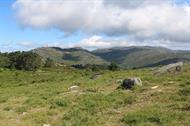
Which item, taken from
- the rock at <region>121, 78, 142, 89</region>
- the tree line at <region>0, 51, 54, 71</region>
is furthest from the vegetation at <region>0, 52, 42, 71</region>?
the rock at <region>121, 78, 142, 89</region>

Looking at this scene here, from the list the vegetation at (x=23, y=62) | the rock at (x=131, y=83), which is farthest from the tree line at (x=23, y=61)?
the rock at (x=131, y=83)

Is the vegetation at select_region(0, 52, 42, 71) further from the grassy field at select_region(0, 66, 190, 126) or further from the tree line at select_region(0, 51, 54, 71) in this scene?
the grassy field at select_region(0, 66, 190, 126)

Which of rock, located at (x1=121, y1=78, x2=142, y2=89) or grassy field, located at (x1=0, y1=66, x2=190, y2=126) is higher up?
rock, located at (x1=121, y1=78, x2=142, y2=89)

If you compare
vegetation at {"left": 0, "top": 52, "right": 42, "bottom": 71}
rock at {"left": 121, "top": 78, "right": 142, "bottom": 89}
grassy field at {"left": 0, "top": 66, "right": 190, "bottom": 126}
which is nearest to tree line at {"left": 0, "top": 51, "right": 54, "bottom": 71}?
vegetation at {"left": 0, "top": 52, "right": 42, "bottom": 71}

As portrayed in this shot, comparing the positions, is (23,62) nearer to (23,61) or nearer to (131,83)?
(23,61)

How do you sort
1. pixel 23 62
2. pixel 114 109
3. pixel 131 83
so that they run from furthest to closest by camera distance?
1. pixel 23 62
2. pixel 131 83
3. pixel 114 109

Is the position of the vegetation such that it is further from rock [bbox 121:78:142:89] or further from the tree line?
rock [bbox 121:78:142:89]

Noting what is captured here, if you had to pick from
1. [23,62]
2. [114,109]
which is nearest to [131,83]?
[114,109]

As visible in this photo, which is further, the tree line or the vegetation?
the vegetation

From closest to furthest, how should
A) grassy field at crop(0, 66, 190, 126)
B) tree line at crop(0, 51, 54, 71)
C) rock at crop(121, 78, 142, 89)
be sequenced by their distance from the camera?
grassy field at crop(0, 66, 190, 126), rock at crop(121, 78, 142, 89), tree line at crop(0, 51, 54, 71)

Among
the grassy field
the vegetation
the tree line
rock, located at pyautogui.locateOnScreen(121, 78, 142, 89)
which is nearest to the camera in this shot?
the grassy field

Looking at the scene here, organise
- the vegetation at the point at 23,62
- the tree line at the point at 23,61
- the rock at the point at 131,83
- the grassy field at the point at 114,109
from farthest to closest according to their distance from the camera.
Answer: the vegetation at the point at 23,62
the tree line at the point at 23,61
the rock at the point at 131,83
the grassy field at the point at 114,109

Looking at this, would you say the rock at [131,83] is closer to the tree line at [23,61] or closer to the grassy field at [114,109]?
the grassy field at [114,109]

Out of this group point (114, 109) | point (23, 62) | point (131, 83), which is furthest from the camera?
→ point (23, 62)
